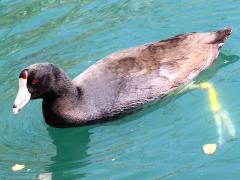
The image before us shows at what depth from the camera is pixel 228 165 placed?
6730mm

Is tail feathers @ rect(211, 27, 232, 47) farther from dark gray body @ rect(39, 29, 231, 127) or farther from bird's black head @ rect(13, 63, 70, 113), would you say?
bird's black head @ rect(13, 63, 70, 113)

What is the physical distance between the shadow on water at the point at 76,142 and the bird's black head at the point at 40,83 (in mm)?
465

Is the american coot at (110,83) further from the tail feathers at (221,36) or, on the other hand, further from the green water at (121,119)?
the tail feathers at (221,36)

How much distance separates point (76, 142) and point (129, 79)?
892 mm

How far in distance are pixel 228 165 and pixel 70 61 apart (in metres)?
3.20

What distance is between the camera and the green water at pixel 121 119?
7.04 meters

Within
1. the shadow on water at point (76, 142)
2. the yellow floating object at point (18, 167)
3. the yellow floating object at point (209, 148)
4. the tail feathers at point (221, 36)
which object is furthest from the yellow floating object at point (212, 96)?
the yellow floating object at point (18, 167)

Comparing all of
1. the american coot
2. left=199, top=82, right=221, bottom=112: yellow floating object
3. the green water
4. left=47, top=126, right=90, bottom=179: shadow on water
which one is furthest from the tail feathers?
left=47, top=126, right=90, bottom=179: shadow on water

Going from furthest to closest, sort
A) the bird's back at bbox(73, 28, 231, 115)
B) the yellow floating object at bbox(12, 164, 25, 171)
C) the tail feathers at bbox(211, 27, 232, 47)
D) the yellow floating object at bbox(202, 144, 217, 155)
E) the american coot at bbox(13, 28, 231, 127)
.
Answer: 1. the tail feathers at bbox(211, 27, 232, 47)
2. the bird's back at bbox(73, 28, 231, 115)
3. the american coot at bbox(13, 28, 231, 127)
4. the yellow floating object at bbox(12, 164, 25, 171)
5. the yellow floating object at bbox(202, 144, 217, 155)

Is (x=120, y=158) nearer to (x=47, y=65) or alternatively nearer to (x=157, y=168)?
(x=157, y=168)

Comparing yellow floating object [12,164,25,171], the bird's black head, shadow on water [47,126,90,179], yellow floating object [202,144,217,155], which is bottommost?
shadow on water [47,126,90,179]

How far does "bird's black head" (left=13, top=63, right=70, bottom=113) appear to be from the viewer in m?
7.52

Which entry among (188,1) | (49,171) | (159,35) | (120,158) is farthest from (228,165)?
(188,1)

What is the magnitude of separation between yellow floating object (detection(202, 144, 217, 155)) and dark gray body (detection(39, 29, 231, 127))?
46.1 inches
